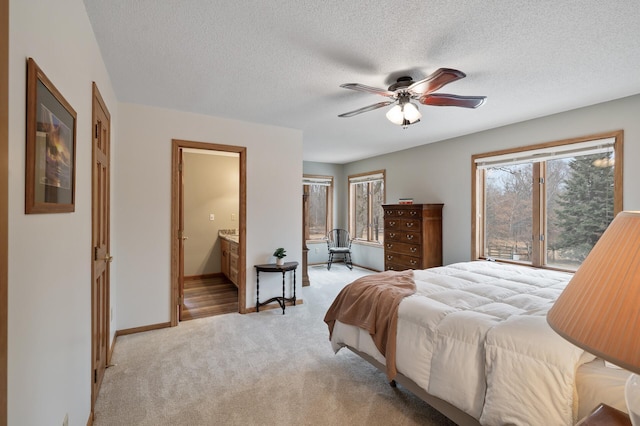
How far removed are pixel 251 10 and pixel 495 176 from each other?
3.91 m

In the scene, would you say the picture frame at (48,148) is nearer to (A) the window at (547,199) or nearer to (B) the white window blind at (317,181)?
(A) the window at (547,199)

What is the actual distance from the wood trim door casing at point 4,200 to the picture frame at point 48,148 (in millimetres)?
156

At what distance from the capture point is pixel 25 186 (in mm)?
983

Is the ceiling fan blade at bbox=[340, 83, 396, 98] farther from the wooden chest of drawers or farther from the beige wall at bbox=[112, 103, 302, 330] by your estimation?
the wooden chest of drawers

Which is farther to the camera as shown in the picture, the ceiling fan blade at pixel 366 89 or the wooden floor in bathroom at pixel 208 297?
the wooden floor in bathroom at pixel 208 297

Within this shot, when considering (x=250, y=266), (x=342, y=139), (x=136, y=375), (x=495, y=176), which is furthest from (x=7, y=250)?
(x=495, y=176)

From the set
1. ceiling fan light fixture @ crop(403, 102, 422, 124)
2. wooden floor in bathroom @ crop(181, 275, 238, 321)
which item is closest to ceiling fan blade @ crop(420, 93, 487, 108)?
ceiling fan light fixture @ crop(403, 102, 422, 124)

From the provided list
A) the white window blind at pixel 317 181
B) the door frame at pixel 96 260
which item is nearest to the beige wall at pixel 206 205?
the white window blind at pixel 317 181

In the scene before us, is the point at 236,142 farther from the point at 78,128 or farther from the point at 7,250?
the point at 7,250

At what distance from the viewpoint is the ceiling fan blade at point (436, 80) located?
2.01 m

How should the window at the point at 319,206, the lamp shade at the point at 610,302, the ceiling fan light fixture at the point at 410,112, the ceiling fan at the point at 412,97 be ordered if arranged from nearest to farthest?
the lamp shade at the point at 610,302
the ceiling fan at the point at 412,97
the ceiling fan light fixture at the point at 410,112
the window at the point at 319,206

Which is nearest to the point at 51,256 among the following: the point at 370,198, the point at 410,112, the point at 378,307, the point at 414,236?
the point at 378,307

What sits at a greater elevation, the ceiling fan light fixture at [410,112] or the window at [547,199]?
the ceiling fan light fixture at [410,112]

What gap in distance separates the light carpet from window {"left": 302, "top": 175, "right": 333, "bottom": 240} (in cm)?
403
